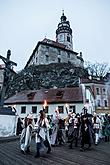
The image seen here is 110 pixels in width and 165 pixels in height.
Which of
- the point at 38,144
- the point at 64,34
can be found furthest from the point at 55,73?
the point at 38,144

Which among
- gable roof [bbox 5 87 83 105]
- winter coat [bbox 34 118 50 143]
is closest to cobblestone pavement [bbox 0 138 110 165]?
winter coat [bbox 34 118 50 143]

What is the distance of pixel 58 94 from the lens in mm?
36594

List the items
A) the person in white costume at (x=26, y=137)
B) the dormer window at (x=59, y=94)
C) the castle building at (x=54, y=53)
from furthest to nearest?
the castle building at (x=54, y=53), the dormer window at (x=59, y=94), the person in white costume at (x=26, y=137)

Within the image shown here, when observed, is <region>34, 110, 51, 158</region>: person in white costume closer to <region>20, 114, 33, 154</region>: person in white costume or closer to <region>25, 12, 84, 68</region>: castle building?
<region>20, 114, 33, 154</region>: person in white costume

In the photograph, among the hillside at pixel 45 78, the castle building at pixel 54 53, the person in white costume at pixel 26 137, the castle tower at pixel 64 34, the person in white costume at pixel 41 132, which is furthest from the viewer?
the castle tower at pixel 64 34

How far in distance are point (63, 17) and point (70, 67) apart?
3561 cm

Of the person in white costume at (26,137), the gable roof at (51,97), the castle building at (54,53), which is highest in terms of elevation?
the castle building at (54,53)

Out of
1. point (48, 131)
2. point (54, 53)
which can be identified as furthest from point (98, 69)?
point (48, 131)

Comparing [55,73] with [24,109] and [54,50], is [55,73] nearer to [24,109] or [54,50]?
[54,50]

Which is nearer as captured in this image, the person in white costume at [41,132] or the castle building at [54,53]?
the person in white costume at [41,132]

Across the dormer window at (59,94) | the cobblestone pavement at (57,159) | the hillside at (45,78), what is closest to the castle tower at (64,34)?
the hillside at (45,78)

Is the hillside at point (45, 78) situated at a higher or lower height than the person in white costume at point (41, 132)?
higher

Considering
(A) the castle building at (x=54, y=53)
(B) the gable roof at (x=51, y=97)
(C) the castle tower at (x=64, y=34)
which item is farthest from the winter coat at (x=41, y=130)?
(C) the castle tower at (x=64, y=34)

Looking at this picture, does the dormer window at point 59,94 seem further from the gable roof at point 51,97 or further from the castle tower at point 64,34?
the castle tower at point 64,34
